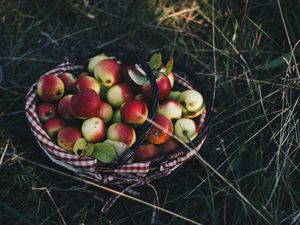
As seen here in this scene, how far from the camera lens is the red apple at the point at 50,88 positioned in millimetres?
1929

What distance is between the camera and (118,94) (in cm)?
196

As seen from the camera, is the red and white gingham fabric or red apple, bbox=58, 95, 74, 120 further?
red apple, bbox=58, 95, 74, 120

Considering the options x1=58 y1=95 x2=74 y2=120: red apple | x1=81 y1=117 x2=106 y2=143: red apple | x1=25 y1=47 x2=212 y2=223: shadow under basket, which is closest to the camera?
x1=25 y1=47 x2=212 y2=223: shadow under basket

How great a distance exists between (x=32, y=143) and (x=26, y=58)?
559 mm

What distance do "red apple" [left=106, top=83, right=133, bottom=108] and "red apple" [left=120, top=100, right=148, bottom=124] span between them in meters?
0.10

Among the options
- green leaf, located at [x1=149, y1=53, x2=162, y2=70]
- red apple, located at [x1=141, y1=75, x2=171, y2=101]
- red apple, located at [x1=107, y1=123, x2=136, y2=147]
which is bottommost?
red apple, located at [x1=107, y1=123, x2=136, y2=147]

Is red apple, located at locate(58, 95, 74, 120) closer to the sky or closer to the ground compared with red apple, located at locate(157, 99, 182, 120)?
closer to the ground

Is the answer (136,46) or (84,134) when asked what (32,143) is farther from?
(136,46)

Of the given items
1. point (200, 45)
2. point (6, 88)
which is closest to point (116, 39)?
point (200, 45)

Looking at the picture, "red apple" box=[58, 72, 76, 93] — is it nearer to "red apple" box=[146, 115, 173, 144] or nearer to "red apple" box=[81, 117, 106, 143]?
"red apple" box=[81, 117, 106, 143]

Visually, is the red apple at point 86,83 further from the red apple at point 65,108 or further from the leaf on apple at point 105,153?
the leaf on apple at point 105,153

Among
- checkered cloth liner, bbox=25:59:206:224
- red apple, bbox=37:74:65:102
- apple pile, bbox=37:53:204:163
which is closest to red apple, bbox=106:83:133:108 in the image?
apple pile, bbox=37:53:204:163

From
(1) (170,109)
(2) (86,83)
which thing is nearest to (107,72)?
(2) (86,83)

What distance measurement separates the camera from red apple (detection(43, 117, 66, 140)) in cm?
188
